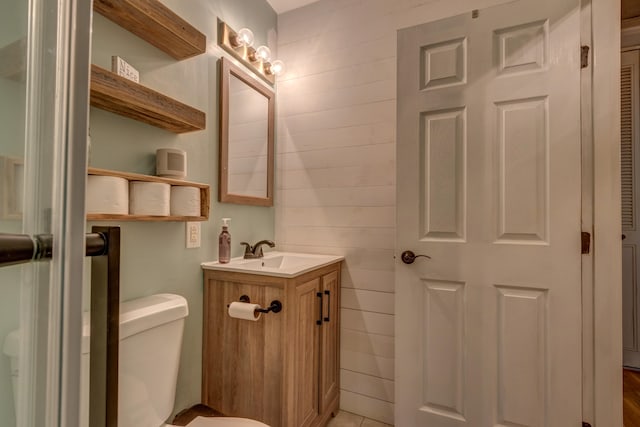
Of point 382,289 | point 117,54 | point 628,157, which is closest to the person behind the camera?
point 117,54

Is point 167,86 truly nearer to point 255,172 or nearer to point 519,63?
point 255,172

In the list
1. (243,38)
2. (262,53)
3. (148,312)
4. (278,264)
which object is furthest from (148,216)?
(262,53)

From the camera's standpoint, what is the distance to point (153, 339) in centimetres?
102

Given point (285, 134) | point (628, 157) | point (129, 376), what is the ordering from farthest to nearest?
point (628, 157)
point (285, 134)
point (129, 376)

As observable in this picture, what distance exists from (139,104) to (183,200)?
1.22 ft

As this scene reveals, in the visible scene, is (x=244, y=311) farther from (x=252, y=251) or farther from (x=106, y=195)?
(x=106, y=195)

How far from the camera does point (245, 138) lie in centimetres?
176

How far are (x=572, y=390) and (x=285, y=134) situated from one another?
6.43 feet

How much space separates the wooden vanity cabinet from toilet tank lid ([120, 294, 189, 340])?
11.0 inches

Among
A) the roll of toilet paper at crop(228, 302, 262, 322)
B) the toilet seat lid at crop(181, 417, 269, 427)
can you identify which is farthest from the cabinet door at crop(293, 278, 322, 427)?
the toilet seat lid at crop(181, 417, 269, 427)

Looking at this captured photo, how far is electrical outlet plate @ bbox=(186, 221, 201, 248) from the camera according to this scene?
1.37m

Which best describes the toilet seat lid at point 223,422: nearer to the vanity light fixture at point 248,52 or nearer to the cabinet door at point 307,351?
the cabinet door at point 307,351

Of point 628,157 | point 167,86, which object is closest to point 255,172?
point 167,86

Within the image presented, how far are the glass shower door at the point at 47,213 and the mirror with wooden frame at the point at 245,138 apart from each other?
121 cm
